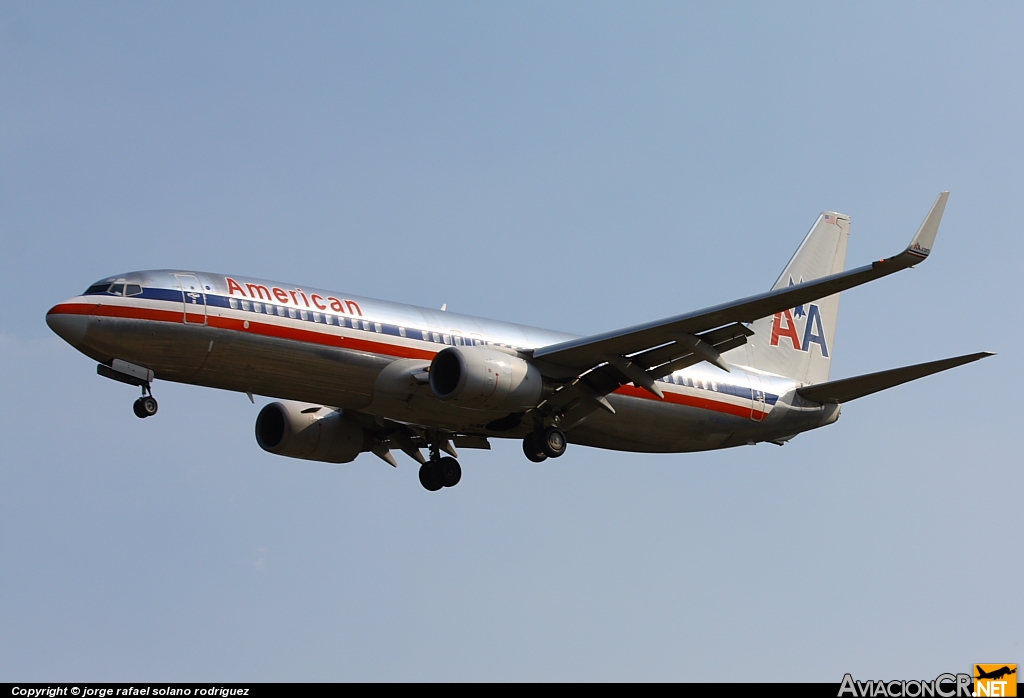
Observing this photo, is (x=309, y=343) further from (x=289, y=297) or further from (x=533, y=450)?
(x=533, y=450)

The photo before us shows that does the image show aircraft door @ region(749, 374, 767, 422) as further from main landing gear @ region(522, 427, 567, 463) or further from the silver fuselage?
main landing gear @ region(522, 427, 567, 463)

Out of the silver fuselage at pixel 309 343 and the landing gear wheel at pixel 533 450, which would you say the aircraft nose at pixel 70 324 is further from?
the landing gear wheel at pixel 533 450

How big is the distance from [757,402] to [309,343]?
13.4m

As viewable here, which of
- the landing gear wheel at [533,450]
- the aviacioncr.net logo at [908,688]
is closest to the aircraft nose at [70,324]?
the landing gear wheel at [533,450]

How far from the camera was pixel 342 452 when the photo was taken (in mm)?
36281

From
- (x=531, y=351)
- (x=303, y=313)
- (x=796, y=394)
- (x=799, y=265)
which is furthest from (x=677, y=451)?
(x=303, y=313)

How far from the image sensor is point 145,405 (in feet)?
96.0

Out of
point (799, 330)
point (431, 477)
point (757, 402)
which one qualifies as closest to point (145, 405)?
point (431, 477)

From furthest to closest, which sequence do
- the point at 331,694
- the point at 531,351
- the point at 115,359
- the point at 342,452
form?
the point at 342,452, the point at 531,351, the point at 115,359, the point at 331,694

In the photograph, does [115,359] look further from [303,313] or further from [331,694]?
[331,694]

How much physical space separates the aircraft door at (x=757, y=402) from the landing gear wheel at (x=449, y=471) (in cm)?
841

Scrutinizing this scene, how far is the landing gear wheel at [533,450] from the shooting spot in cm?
3328

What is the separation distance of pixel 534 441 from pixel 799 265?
43.4 ft

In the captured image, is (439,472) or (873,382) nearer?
(873,382)
